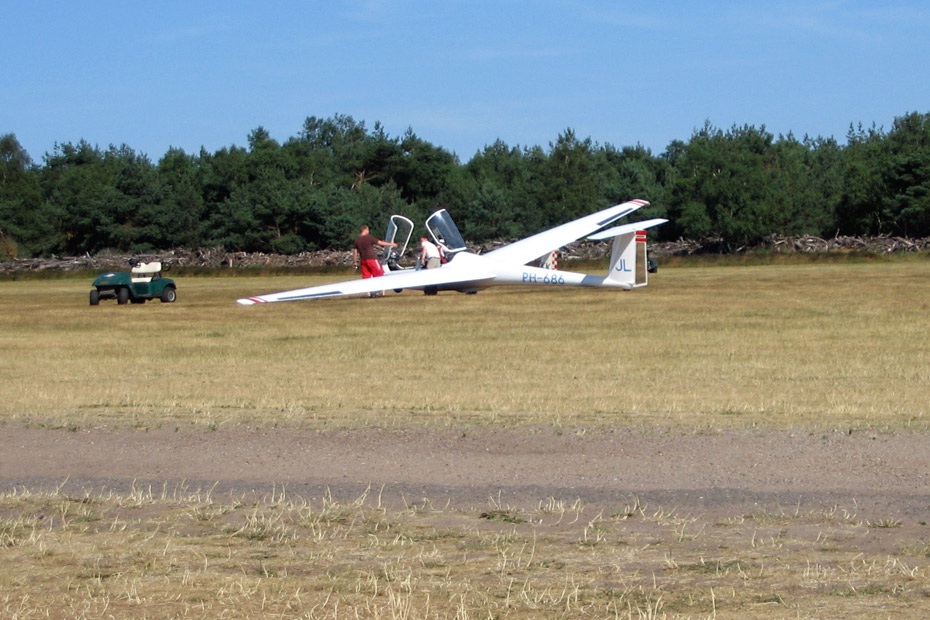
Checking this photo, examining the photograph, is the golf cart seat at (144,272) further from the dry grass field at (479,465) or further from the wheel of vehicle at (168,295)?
the dry grass field at (479,465)

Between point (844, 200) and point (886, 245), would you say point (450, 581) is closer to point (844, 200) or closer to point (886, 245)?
point (886, 245)

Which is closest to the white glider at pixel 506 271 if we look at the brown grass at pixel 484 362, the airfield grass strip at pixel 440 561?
the brown grass at pixel 484 362

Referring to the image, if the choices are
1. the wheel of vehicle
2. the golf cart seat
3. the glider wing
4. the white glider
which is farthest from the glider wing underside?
the golf cart seat

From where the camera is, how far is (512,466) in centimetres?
805

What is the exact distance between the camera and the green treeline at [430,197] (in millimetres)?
71000

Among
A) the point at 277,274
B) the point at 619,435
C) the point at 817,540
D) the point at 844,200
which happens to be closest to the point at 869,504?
the point at 817,540

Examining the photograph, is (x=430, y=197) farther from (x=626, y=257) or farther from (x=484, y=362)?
(x=484, y=362)

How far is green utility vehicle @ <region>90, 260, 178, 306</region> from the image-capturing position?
27.6 m

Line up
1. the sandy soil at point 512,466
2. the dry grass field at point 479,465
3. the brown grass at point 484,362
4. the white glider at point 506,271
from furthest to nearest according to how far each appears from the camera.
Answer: the white glider at point 506,271
the brown grass at point 484,362
the sandy soil at point 512,466
the dry grass field at point 479,465

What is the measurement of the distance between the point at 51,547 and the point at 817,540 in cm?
408

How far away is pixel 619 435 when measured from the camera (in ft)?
29.4

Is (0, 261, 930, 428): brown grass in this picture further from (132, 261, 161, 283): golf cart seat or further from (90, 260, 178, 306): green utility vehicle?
(132, 261, 161, 283): golf cart seat

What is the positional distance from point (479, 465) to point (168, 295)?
21660mm

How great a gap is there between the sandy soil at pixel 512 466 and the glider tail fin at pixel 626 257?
53.8 feet
